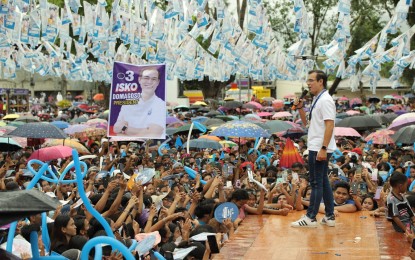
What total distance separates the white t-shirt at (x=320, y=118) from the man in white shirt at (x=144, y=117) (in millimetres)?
2905

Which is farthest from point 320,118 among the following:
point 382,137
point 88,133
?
point 88,133

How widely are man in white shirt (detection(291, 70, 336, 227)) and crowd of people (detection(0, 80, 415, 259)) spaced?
0.27ft

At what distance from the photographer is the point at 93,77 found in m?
29.7

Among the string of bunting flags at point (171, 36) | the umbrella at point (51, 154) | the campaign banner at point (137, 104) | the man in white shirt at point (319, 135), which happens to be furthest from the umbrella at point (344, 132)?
the man in white shirt at point (319, 135)

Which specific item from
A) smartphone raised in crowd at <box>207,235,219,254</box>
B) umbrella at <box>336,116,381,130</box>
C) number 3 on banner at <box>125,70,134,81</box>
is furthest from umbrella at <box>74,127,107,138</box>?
smartphone raised in crowd at <box>207,235,219,254</box>

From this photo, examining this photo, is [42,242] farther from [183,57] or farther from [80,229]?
[183,57]

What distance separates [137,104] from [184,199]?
1858mm

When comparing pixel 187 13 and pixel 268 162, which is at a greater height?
pixel 187 13

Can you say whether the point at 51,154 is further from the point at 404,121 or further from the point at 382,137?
the point at 404,121

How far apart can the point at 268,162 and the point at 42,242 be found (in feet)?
31.3

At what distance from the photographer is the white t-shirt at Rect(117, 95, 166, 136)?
34.4ft

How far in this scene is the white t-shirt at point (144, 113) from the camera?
10.5 meters

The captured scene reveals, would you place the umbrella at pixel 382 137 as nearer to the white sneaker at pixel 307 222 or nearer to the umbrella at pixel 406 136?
the umbrella at pixel 406 136

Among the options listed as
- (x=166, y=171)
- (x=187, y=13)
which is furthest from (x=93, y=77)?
(x=166, y=171)
